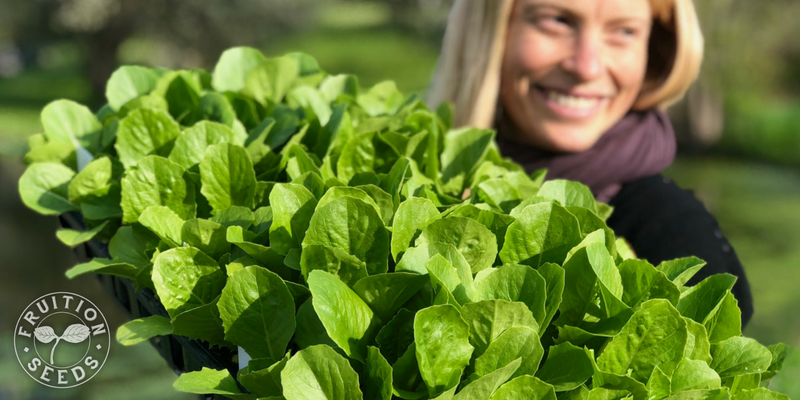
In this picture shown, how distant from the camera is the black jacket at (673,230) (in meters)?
1.58

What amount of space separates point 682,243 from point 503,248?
38.0 inches

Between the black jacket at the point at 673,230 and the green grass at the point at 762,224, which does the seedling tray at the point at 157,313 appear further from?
the green grass at the point at 762,224

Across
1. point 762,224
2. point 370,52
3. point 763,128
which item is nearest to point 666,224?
point 762,224

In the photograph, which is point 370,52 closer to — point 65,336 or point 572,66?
point 572,66

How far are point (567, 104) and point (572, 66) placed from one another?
12 cm

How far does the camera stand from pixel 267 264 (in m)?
0.82

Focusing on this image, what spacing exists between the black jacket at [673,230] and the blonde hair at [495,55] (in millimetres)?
312

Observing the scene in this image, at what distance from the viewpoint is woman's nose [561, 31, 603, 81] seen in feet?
5.31

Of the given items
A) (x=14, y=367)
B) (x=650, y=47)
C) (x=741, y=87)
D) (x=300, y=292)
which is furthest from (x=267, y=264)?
(x=741, y=87)

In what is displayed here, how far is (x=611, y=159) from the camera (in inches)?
69.8

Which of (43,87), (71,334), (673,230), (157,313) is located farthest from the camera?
(43,87)

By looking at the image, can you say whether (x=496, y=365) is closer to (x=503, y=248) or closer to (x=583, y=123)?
(x=503, y=248)

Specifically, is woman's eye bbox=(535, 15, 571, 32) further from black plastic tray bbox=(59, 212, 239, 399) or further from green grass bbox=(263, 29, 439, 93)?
green grass bbox=(263, 29, 439, 93)

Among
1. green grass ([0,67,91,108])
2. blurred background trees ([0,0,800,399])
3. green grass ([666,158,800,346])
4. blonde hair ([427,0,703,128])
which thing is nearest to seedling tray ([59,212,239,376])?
blonde hair ([427,0,703,128])
